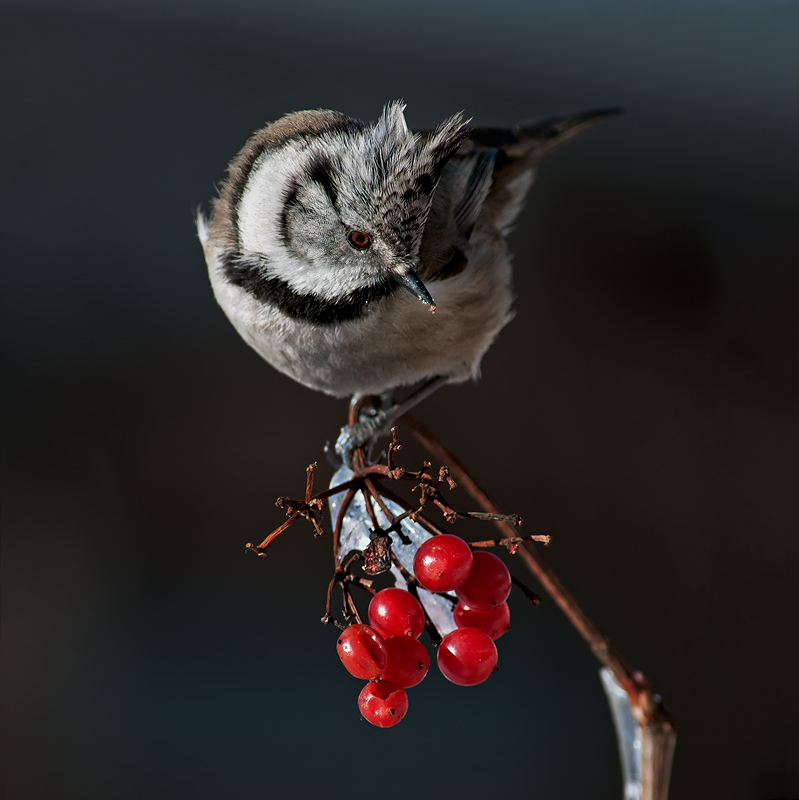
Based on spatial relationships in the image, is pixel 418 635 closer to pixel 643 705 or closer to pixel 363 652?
pixel 363 652

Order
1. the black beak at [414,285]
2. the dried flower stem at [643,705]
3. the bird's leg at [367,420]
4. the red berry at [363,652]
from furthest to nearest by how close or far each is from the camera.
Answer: the bird's leg at [367,420] < the black beak at [414,285] < the dried flower stem at [643,705] < the red berry at [363,652]

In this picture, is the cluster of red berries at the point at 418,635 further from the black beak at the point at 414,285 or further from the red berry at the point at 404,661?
the black beak at the point at 414,285

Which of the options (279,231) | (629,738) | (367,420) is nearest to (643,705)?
(629,738)

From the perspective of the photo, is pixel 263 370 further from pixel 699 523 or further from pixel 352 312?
pixel 699 523

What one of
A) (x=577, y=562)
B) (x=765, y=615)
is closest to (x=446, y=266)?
(x=577, y=562)

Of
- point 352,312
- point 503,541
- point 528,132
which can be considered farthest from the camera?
point 528,132

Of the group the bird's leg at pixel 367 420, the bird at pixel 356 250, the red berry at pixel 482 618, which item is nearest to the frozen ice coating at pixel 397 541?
the red berry at pixel 482 618
